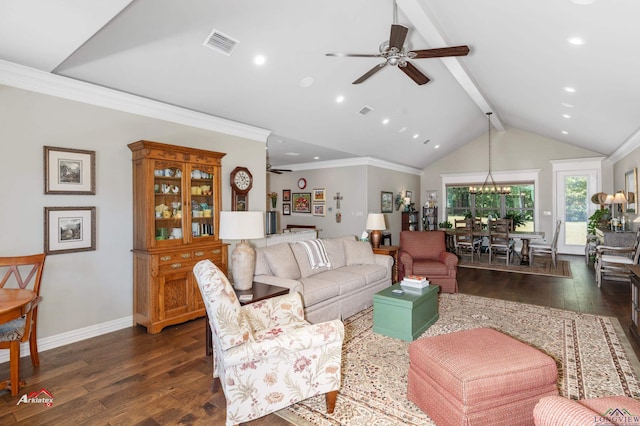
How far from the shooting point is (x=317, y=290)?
→ 3600 mm

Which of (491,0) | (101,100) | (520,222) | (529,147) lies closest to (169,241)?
(101,100)

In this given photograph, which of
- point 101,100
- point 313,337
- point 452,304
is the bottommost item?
point 452,304

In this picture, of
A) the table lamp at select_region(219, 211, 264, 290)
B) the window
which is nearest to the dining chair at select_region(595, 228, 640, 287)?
the window

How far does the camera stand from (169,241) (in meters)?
3.81

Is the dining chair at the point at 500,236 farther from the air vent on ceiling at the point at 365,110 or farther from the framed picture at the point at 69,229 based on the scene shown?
the framed picture at the point at 69,229

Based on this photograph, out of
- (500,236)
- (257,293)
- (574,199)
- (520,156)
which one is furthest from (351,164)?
(574,199)

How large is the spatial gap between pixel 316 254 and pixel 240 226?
150 cm

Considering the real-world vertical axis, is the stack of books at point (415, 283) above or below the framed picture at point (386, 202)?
below

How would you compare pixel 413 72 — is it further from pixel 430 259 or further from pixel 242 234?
pixel 430 259

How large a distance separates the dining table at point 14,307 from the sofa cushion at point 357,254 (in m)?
3.47

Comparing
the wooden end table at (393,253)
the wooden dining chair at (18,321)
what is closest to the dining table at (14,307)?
the wooden dining chair at (18,321)

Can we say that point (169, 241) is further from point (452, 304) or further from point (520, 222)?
point (520, 222)

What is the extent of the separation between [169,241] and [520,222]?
8.85 metres

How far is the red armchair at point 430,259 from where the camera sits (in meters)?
5.03
